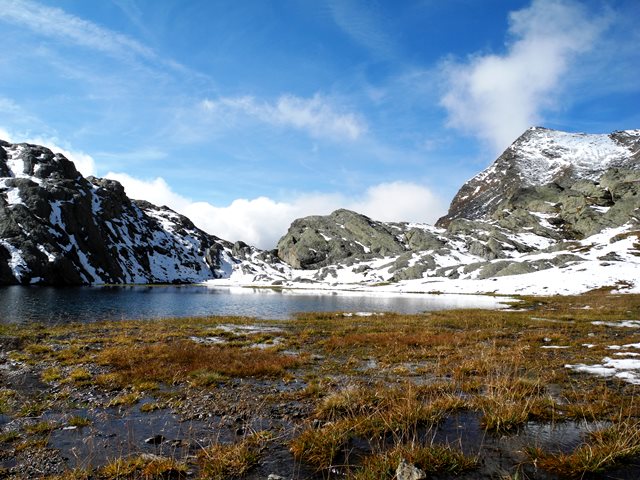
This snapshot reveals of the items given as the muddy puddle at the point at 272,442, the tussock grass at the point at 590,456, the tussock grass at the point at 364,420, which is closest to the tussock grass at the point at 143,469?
the muddy puddle at the point at 272,442

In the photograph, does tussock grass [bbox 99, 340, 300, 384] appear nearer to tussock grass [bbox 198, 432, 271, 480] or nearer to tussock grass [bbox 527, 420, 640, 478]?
tussock grass [bbox 198, 432, 271, 480]

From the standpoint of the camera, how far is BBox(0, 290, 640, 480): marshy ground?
8.91 meters

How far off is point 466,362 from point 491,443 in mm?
9748

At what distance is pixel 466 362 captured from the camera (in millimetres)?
19344

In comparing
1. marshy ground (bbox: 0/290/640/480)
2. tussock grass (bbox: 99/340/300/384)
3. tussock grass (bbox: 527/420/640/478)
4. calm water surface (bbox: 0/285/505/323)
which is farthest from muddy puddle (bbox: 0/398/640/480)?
calm water surface (bbox: 0/285/505/323)

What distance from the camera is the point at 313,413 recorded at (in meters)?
13.0

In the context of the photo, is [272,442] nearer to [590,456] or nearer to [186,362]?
[590,456]

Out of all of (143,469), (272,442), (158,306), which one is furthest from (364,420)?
(158,306)

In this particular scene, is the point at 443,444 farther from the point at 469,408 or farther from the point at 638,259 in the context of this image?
the point at 638,259

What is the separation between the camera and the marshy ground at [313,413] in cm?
891

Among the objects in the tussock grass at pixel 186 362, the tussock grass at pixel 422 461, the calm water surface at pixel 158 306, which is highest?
the tussock grass at pixel 422 461

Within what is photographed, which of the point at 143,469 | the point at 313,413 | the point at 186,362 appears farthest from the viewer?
the point at 186,362

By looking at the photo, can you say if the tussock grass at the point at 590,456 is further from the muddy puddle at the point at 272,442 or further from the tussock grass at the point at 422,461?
the tussock grass at the point at 422,461

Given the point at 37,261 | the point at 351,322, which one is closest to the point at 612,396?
the point at 351,322
